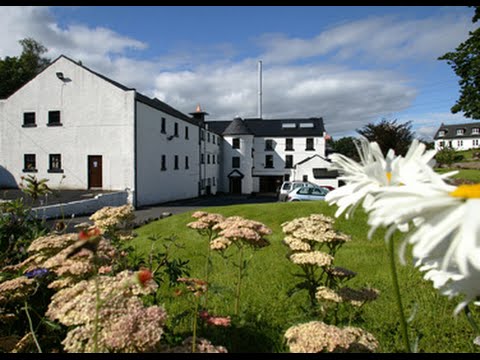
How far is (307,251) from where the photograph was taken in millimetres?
2471

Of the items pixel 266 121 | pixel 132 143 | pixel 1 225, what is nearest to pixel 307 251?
pixel 1 225

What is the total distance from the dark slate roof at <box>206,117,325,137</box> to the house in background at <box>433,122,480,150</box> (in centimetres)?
6009

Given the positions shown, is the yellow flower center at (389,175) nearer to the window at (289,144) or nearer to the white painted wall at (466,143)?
the window at (289,144)

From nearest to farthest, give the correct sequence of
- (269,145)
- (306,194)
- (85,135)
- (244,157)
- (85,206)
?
(85,206), (306,194), (85,135), (244,157), (269,145)

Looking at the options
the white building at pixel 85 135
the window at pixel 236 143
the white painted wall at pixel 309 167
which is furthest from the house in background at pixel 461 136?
the white building at pixel 85 135

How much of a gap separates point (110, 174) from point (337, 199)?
75.9 feet

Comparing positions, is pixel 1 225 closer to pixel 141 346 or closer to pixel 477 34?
→ pixel 141 346

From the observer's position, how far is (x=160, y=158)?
85.0 feet

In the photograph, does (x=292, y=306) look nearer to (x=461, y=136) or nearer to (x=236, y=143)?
(x=236, y=143)

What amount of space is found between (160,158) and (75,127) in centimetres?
666

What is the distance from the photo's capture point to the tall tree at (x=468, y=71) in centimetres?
2341

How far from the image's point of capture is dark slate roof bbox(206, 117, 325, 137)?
42.9 metres

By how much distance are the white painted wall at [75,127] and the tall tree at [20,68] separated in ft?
51.8

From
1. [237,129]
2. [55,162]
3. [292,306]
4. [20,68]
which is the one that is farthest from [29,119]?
[292,306]
